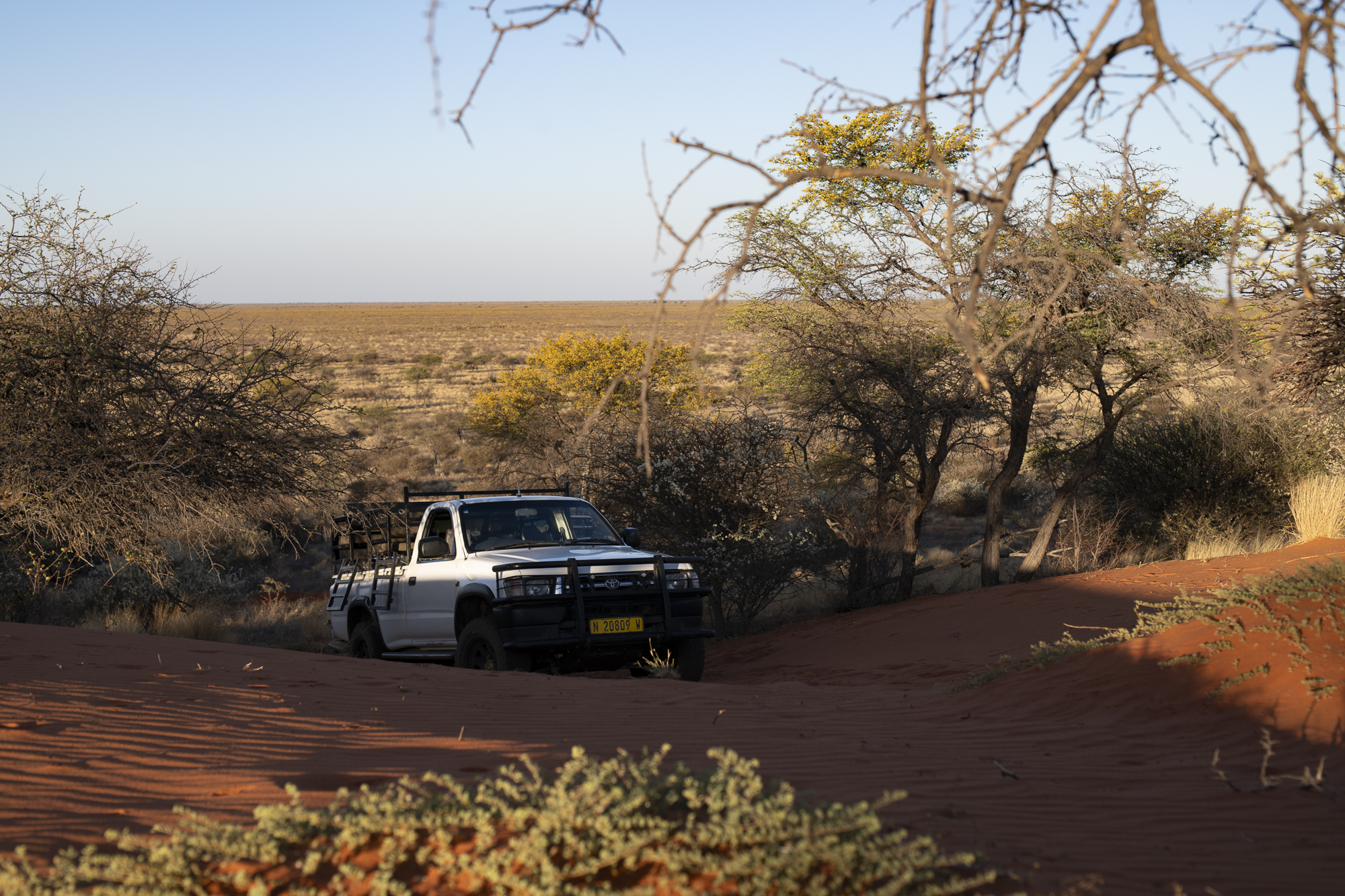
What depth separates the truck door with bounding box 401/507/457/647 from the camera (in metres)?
9.73

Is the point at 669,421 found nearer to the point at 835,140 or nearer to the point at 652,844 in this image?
the point at 835,140

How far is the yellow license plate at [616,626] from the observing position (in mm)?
8852

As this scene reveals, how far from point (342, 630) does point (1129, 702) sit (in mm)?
8608

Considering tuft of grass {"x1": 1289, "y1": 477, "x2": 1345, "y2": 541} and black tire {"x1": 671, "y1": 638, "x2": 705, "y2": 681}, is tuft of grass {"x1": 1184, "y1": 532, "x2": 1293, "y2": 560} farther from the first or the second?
black tire {"x1": 671, "y1": 638, "x2": 705, "y2": 681}

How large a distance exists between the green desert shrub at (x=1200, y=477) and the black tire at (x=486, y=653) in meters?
12.6

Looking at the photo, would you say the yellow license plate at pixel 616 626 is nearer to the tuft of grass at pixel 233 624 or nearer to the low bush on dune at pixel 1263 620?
the low bush on dune at pixel 1263 620

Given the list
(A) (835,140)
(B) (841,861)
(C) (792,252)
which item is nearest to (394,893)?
(B) (841,861)

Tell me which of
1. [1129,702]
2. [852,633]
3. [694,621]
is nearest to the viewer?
[1129,702]

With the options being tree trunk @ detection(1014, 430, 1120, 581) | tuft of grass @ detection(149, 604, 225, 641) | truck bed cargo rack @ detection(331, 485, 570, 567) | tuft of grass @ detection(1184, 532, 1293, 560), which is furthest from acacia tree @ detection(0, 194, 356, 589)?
tuft of grass @ detection(1184, 532, 1293, 560)

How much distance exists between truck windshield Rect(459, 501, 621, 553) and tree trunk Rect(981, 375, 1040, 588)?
648 centimetres

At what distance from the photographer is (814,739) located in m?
5.88

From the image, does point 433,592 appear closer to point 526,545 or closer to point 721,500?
point 526,545

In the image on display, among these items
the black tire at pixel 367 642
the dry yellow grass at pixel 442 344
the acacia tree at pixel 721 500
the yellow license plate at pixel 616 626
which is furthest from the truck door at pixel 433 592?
the acacia tree at pixel 721 500

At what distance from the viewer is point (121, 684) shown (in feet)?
22.9
